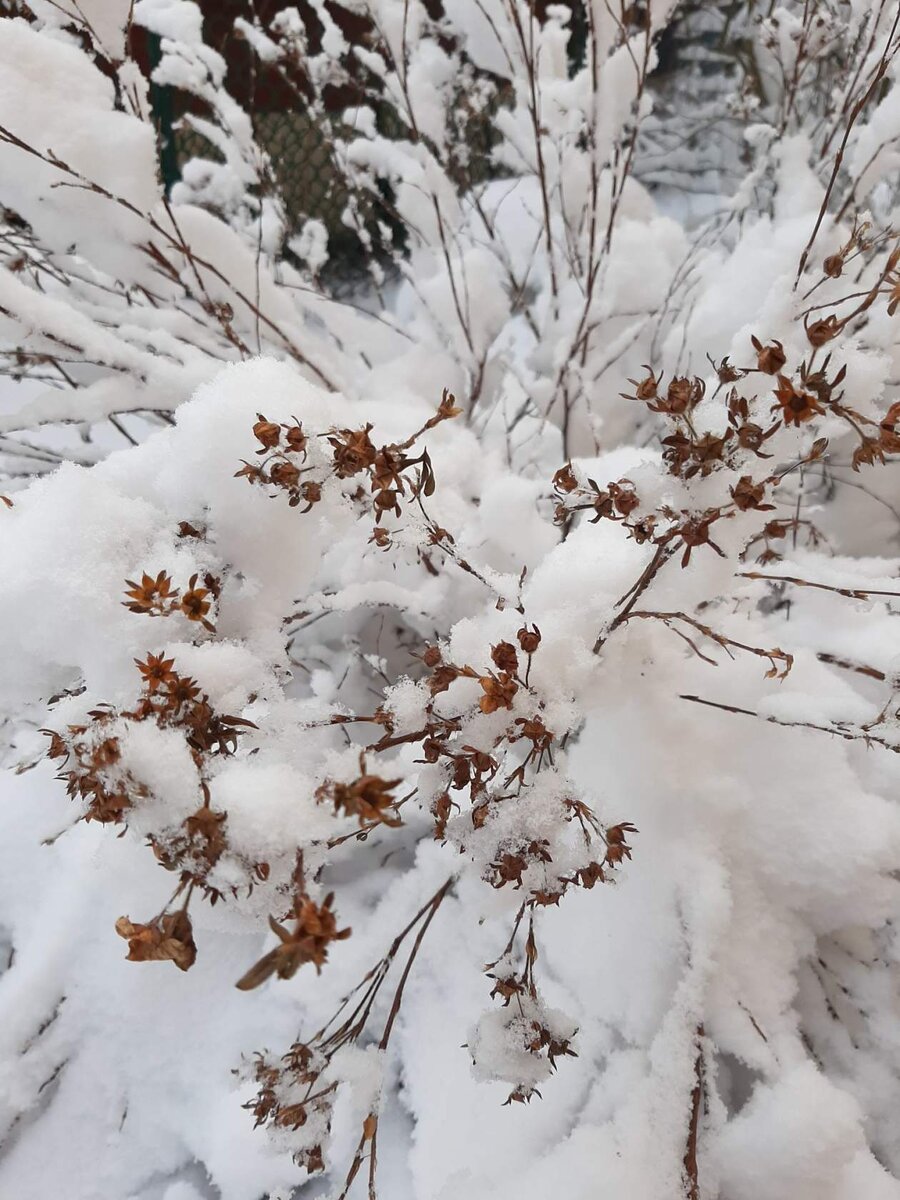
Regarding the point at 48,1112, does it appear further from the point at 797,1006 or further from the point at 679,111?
the point at 679,111

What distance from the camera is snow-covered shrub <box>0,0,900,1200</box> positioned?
1.73 ft

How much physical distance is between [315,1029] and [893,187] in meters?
2.73

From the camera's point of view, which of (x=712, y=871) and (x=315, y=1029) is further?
(x=315, y=1029)

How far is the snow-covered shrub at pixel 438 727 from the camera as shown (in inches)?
20.7

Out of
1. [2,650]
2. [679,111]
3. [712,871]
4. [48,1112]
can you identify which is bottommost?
[48,1112]

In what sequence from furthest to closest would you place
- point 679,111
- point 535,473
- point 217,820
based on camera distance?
1. point 679,111
2. point 535,473
3. point 217,820

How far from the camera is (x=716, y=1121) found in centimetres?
76

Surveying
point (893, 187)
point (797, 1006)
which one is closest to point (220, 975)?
point (797, 1006)

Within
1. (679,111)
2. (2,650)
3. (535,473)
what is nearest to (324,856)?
(2,650)

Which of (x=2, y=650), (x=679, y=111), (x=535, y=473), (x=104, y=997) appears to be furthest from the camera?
(x=679, y=111)

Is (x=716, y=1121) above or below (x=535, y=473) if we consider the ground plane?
below

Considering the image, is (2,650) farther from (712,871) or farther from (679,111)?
(679,111)

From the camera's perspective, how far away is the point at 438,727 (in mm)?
530

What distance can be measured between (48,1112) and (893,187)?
9.95 feet
